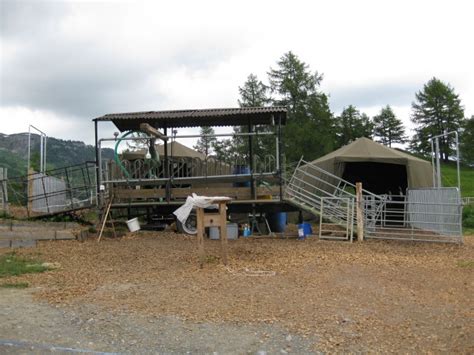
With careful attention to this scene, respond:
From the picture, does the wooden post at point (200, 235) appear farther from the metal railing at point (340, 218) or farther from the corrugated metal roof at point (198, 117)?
the corrugated metal roof at point (198, 117)

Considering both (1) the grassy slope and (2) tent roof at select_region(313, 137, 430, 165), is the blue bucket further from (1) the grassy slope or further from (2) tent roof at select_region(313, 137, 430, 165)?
(1) the grassy slope

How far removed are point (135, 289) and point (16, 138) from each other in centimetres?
3185

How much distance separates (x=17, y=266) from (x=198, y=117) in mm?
6689

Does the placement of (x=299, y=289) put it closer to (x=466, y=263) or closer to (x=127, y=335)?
(x=127, y=335)

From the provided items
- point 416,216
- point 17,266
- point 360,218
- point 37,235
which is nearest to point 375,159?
point 416,216

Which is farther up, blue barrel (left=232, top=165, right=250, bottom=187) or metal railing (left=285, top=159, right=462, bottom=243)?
blue barrel (left=232, top=165, right=250, bottom=187)

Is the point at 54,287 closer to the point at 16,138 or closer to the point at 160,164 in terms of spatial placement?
the point at 160,164

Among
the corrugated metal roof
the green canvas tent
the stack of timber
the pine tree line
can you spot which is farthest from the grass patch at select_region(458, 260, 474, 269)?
the pine tree line

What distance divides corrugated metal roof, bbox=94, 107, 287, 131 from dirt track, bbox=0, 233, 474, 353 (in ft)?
13.6

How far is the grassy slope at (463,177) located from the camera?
39.8 m

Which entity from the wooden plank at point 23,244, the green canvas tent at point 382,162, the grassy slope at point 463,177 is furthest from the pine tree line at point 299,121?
the wooden plank at point 23,244

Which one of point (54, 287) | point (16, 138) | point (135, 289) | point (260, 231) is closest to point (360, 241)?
point (260, 231)

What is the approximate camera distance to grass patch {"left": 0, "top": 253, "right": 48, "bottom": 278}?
7.44m

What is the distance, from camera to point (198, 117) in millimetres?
13109
